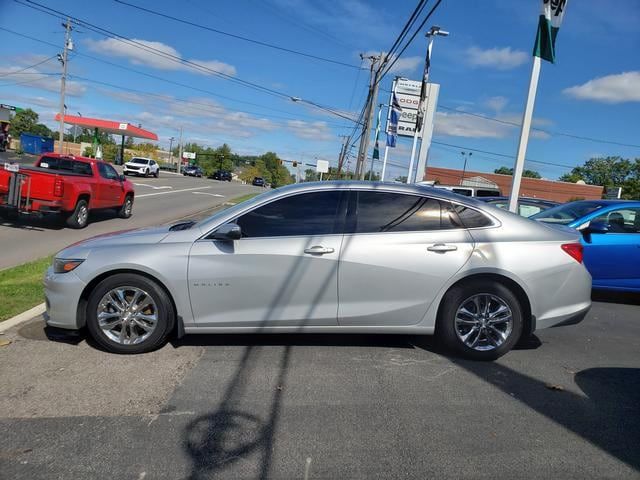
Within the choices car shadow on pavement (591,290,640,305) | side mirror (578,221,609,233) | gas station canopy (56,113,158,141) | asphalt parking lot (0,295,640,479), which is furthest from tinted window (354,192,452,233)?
gas station canopy (56,113,158,141)

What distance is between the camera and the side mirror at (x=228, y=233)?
4.48 meters

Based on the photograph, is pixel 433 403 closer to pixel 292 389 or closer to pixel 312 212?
pixel 292 389

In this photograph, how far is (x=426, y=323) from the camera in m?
4.73

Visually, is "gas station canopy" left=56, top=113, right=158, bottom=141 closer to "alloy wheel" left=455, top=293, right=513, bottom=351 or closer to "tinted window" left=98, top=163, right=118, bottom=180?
"tinted window" left=98, top=163, right=118, bottom=180

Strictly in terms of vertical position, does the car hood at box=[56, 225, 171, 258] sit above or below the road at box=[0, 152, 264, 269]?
above

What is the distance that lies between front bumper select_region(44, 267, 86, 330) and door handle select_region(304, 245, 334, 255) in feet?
6.51

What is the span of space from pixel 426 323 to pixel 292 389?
144 centimetres

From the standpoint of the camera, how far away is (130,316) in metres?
4.56

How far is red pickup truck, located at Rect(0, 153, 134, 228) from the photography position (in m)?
11.3

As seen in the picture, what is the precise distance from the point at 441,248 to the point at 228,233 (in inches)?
74.6

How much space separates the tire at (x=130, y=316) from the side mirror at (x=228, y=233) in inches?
26.9

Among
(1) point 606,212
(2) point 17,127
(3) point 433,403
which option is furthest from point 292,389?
(2) point 17,127

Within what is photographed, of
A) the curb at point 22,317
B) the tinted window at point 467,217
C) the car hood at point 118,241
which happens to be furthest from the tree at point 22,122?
the tinted window at point 467,217

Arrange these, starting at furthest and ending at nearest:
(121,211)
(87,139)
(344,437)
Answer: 1. (87,139)
2. (121,211)
3. (344,437)
